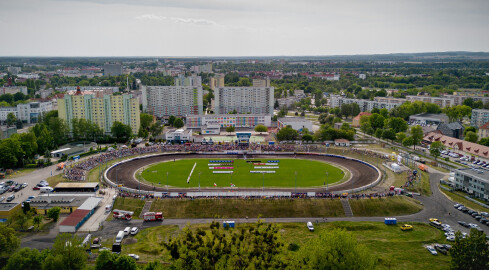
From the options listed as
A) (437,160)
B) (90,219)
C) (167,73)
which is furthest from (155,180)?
(167,73)

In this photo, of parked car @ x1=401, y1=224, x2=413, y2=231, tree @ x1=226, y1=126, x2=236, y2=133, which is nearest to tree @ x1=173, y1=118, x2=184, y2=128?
tree @ x1=226, y1=126, x2=236, y2=133

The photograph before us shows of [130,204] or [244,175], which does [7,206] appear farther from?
[244,175]

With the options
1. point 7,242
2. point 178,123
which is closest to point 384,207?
point 7,242

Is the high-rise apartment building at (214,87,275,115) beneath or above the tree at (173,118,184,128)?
above

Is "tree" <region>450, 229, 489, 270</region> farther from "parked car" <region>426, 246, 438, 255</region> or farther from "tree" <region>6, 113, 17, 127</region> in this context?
"tree" <region>6, 113, 17, 127</region>

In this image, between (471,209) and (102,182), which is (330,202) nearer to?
(471,209)
